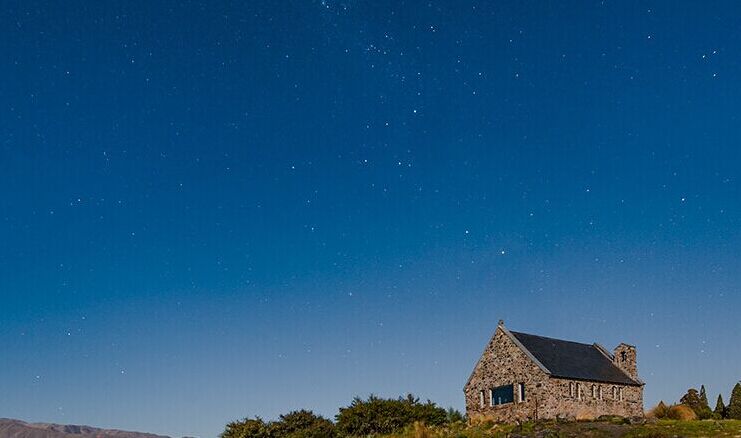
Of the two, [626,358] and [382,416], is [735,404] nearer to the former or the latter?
[626,358]

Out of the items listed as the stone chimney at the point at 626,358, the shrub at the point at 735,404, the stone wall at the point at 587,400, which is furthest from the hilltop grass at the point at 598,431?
the stone chimney at the point at 626,358

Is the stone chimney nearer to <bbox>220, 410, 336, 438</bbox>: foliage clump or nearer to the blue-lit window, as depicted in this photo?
the blue-lit window

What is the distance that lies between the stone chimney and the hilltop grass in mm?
18685

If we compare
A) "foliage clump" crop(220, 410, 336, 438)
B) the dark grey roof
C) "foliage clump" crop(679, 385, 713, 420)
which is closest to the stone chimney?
the dark grey roof

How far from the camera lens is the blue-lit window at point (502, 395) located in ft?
146

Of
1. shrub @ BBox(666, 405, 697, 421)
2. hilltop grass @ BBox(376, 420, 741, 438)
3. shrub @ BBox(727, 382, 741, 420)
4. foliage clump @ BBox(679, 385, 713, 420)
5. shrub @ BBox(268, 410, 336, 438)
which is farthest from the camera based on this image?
foliage clump @ BBox(679, 385, 713, 420)

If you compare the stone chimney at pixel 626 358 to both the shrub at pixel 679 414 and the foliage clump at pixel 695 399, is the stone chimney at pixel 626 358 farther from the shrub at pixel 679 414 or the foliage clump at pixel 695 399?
the shrub at pixel 679 414

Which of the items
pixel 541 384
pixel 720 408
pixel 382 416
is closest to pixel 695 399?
pixel 720 408

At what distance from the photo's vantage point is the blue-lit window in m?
44.6

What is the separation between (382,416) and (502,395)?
900cm

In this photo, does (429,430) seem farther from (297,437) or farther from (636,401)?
(636,401)

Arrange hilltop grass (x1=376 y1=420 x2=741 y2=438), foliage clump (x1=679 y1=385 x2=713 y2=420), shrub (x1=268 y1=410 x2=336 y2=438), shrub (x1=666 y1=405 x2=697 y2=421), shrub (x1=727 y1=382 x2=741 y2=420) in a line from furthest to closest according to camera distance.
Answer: foliage clump (x1=679 y1=385 x2=713 y2=420) → shrub (x1=727 y1=382 x2=741 y2=420) → shrub (x1=268 y1=410 x2=336 y2=438) → shrub (x1=666 y1=405 x2=697 y2=421) → hilltop grass (x1=376 y1=420 x2=741 y2=438)

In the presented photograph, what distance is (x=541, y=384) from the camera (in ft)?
140

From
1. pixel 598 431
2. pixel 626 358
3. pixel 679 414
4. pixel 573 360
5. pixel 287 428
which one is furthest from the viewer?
pixel 626 358
